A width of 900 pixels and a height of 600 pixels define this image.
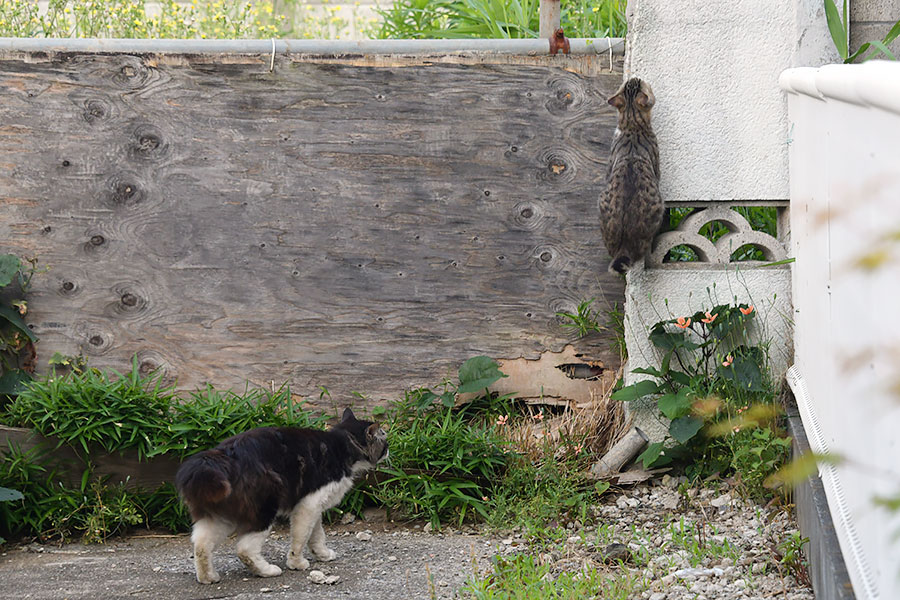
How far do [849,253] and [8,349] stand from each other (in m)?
4.23

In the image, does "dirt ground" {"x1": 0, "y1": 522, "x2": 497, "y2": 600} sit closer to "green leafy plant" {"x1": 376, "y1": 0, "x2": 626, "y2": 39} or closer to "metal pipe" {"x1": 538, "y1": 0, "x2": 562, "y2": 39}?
"metal pipe" {"x1": 538, "y1": 0, "x2": 562, "y2": 39}

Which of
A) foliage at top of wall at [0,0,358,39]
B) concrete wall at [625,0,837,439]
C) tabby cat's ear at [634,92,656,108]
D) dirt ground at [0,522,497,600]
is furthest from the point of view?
→ foliage at top of wall at [0,0,358,39]

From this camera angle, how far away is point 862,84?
6.30ft

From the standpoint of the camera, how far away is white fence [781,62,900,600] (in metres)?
1.72

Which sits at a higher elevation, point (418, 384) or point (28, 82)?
point (28, 82)

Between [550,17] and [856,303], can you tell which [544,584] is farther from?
[550,17]

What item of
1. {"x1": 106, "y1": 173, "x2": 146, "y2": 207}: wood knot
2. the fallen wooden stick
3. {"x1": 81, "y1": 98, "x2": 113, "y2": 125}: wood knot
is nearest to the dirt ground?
the fallen wooden stick

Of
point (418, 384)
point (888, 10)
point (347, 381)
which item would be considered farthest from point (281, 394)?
point (888, 10)

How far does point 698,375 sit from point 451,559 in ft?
5.18

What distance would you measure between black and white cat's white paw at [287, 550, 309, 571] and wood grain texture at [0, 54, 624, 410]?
128 centimetres

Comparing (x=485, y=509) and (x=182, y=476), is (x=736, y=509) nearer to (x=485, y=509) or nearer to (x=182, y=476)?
(x=485, y=509)

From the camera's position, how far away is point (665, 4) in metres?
4.64

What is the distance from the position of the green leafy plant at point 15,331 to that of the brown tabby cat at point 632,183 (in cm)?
307

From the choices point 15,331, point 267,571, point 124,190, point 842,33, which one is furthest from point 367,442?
point 842,33
